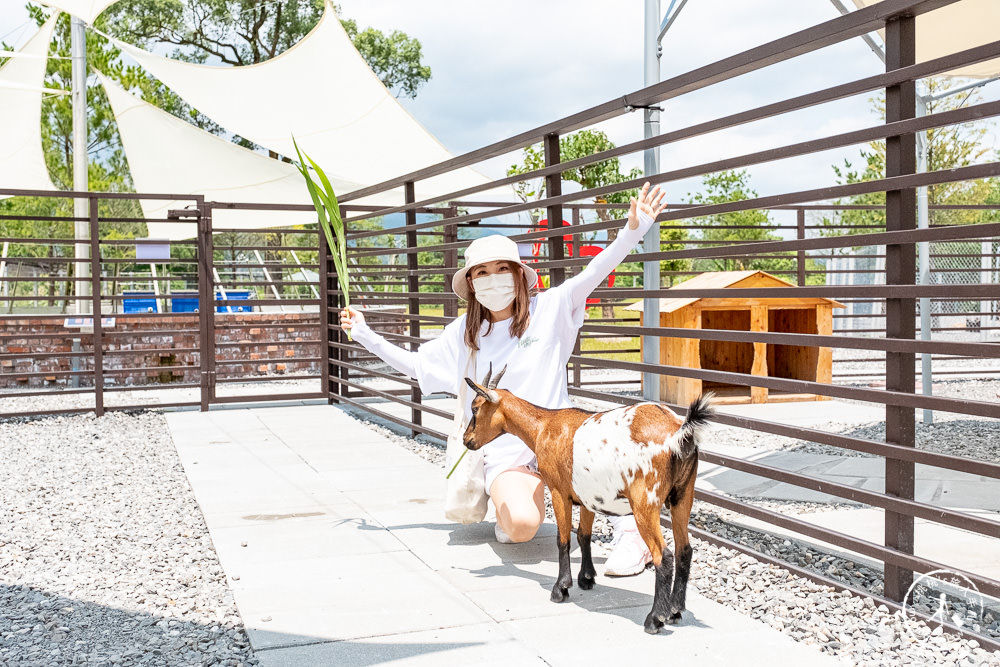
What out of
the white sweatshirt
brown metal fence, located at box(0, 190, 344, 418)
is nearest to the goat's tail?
the white sweatshirt

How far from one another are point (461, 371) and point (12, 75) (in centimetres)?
1718

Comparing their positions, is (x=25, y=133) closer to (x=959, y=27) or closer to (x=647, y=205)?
(x=959, y=27)

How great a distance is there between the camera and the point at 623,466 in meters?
3.09

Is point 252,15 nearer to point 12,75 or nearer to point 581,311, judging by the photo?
point 12,75

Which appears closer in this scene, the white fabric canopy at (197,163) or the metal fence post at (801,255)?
the metal fence post at (801,255)

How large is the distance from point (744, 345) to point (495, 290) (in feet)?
24.1

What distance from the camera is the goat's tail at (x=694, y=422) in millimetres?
2900

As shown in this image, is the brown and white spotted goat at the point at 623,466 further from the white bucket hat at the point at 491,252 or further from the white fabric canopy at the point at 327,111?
the white fabric canopy at the point at 327,111

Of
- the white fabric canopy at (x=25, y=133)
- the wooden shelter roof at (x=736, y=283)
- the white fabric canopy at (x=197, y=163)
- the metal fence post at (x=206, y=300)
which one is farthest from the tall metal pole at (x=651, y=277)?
the white fabric canopy at (x=25, y=133)

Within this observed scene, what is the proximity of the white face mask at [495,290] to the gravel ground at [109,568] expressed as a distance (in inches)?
65.1

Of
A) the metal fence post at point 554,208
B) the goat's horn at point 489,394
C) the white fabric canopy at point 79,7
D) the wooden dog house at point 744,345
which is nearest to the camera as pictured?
the goat's horn at point 489,394

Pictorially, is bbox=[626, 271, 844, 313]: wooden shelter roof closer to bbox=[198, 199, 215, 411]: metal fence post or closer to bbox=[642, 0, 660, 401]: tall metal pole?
bbox=[642, 0, 660, 401]: tall metal pole

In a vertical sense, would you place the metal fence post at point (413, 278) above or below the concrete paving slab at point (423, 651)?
above

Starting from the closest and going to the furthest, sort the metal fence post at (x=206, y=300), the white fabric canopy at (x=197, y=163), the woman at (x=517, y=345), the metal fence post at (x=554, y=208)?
the woman at (x=517, y=345), the metal fence post at (x=554, y=208), the metal fence post at (x=206, y=300), the white fabric canopy at (x=197, y=163)
